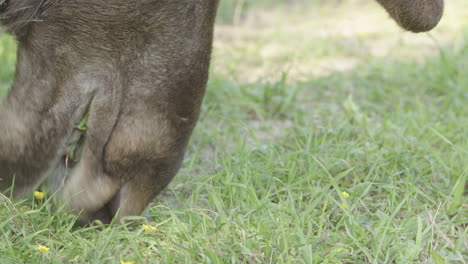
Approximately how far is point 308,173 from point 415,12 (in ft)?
2.55

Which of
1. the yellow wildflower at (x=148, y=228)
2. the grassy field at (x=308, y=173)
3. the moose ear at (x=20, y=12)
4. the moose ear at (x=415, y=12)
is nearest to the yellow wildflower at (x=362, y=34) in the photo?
the grassy field at (x=308, y=173)

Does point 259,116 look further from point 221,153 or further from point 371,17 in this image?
point 371,17

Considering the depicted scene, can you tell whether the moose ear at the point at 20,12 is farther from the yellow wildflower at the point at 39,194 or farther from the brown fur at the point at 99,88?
the yellow wildflower at the point at 39,194

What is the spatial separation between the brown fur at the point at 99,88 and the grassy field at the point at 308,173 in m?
0.20

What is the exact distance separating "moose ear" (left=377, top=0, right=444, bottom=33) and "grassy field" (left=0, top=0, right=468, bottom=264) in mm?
605

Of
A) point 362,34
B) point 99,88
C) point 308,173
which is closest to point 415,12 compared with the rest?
point 308,173

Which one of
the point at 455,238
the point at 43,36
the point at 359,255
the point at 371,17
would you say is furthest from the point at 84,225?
the point at 371,17

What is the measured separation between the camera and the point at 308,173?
2693 millimetres

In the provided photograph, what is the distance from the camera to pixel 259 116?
3633 millimetres

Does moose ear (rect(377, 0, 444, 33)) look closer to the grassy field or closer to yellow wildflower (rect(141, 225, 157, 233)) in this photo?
the grassy field

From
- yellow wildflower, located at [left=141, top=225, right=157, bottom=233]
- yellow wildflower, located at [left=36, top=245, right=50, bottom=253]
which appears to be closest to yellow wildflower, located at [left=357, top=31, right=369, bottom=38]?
yellow wildflower, located at [left=141, top=225, right=157, bottom=233]

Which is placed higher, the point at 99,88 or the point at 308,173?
Answer: the point at 99,88

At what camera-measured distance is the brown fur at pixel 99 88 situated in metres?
1.99

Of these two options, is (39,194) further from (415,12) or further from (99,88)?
(415,12)
